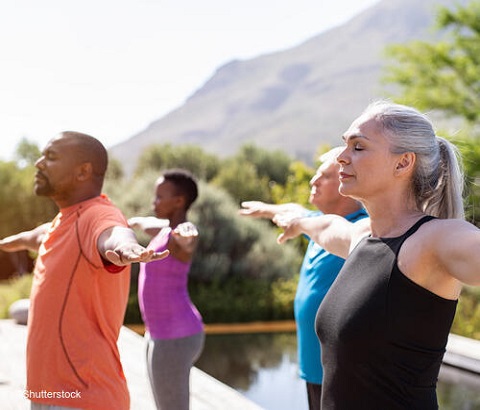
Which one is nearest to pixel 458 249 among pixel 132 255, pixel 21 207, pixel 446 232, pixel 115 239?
pixel 446 232

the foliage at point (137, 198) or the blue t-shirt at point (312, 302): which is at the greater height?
the blue t-shirt at point (312, 302)

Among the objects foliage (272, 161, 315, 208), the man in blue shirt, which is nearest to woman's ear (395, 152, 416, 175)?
the man in blue shirt

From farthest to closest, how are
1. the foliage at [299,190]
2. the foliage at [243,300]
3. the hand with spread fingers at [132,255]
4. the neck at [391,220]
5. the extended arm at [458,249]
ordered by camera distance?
the foliage at [299,190] < the foliage at [243,300] < the hand with spread fingers at [132,255] < the neck at [391,220] < the extended arm at [458,249]

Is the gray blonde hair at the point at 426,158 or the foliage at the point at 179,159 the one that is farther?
the foliage at the point at 179,159

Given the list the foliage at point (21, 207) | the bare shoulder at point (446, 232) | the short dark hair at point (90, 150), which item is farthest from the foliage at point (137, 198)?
the bare shoulder at point (446, 232)

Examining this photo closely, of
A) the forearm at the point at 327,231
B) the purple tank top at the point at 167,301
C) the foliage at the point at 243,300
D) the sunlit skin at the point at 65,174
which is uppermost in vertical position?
the sunlit skin at the point at 65,174

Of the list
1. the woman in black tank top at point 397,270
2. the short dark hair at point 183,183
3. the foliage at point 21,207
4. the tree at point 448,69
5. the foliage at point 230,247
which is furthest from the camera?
the foliage at point 21,207

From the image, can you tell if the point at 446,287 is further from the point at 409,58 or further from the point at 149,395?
the point at 409,58

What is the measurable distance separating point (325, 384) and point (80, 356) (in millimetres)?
976

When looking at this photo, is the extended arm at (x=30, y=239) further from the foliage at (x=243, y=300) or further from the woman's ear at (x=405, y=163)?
the foliage at (x=243, y=300)

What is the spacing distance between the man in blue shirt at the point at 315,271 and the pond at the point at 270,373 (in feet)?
13.5

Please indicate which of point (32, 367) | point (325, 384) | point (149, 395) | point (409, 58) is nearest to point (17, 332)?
point (149, 395)

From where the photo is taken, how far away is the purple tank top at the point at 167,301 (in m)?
4.59

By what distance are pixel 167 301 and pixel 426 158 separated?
2768 millimetres
